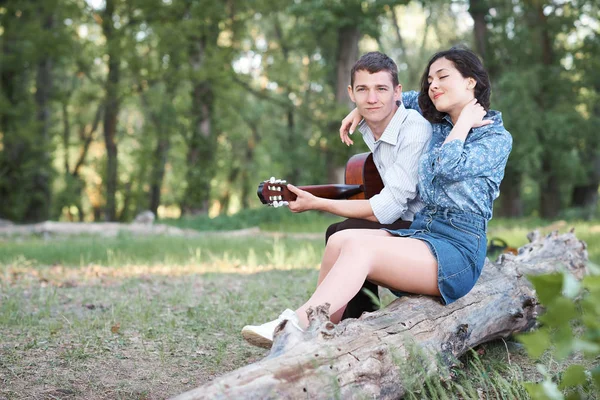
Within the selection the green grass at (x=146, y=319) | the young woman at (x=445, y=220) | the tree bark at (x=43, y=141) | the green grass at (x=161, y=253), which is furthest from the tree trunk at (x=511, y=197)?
the young woman at (x=445, y=220)

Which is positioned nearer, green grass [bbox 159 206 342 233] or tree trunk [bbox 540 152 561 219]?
green grass [bbox 159 206 342 233]

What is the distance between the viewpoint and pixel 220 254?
8.80 m

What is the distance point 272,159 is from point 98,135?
33.1 feet

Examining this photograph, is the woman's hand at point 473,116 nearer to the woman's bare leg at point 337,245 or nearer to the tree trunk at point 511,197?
the woman's bare leg at point 337,245

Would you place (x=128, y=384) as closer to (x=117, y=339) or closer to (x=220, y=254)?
(x=117, y=339)

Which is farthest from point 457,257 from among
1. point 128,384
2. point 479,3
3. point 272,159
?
point 272,159

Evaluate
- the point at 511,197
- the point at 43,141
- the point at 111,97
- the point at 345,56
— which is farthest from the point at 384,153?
the point at 111,97

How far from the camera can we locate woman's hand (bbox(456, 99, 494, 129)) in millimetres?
3344

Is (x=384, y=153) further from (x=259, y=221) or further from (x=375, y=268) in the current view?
(x=259, y=221)

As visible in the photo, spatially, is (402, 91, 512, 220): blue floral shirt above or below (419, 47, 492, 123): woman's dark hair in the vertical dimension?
below

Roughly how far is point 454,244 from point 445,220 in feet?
0.46

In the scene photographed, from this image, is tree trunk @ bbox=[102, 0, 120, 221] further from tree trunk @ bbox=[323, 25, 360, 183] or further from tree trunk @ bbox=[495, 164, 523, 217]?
tree trunk @ bbox=[495, 164, 523, 217]

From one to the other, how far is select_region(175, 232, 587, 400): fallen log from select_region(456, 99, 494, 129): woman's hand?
93 cm

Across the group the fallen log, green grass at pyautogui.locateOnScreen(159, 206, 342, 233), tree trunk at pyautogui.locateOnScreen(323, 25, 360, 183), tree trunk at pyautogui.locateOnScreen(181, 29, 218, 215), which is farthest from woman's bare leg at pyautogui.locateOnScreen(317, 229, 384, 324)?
tree trunk at pyautogui.locateOnScreen(181, 29, 218, 215)
